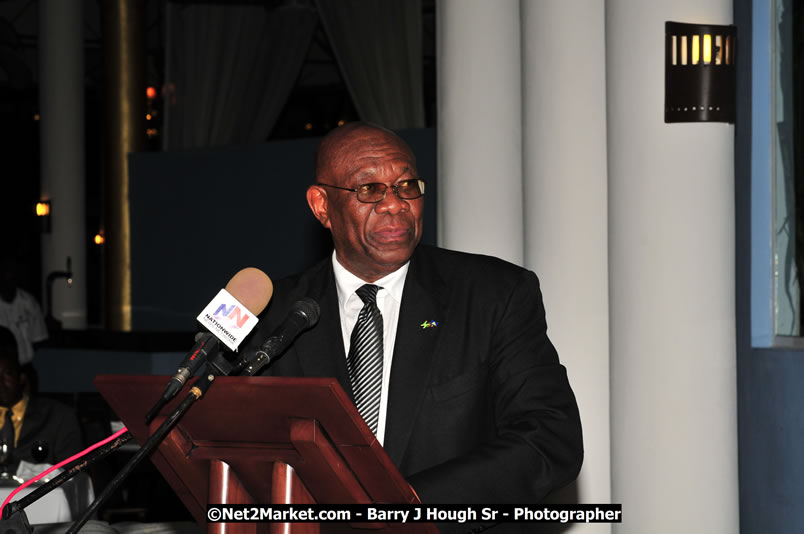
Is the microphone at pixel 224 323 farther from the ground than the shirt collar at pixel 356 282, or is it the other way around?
the shirt collar at pixel 356 282

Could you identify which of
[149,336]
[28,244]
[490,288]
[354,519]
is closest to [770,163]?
[490,288]

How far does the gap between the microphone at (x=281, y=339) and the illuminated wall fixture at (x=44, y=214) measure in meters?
11.4

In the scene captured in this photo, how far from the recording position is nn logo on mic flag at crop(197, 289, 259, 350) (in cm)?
166

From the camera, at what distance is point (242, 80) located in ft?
37.4

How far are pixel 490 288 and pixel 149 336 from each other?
290 inches

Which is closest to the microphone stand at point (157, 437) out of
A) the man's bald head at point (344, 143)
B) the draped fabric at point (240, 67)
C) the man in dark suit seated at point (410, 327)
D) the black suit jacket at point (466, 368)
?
the black suit jacket at point (466, 368)

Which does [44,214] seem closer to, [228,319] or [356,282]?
[356,282]

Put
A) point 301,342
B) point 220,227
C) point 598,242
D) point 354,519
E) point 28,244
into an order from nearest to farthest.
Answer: point 354,519 < point 301,342 < point 598,242 < point 220,227 < point 28,244

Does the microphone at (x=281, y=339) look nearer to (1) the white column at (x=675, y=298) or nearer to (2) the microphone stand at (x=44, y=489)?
(2) the microphone stand at (x=44, y=489)

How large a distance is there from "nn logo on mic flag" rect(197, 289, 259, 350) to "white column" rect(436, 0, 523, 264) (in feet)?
7.56

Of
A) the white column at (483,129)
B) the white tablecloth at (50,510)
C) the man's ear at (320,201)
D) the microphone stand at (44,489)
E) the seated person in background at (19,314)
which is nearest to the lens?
the microphone stand at (44,489)

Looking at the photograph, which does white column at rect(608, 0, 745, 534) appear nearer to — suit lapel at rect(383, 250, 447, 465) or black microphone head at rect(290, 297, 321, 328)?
suit lapel at rect(383, 250, 447, 465)

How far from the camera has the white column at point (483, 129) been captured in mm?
3941

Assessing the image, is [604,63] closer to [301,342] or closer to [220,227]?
[301,342]
